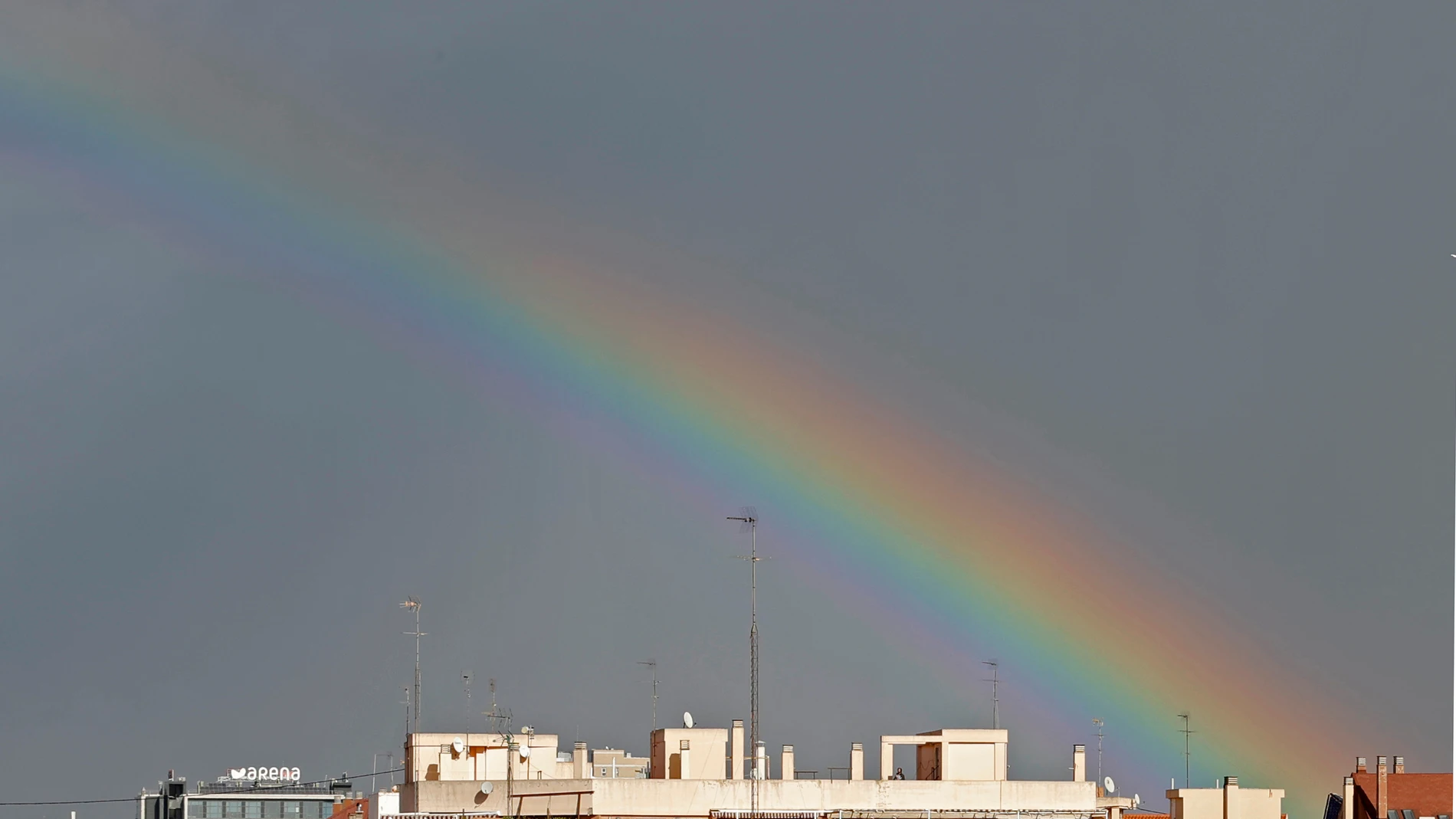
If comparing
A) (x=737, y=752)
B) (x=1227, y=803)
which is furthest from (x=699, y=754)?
(x=1227, y=803)

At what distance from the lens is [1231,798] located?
2426 inches

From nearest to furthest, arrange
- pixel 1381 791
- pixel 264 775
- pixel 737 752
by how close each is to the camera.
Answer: pixel 1381 791 → pixel 737 752 → pixel 264 775

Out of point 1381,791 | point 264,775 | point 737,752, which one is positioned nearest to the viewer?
point 1381,791

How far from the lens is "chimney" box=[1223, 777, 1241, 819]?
61.2 metres

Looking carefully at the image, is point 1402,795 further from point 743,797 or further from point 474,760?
point 474,760

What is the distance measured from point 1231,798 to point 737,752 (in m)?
14.8

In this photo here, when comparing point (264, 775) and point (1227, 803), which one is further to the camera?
point (264, 775)

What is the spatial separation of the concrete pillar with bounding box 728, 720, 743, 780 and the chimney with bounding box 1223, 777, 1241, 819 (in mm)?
14452

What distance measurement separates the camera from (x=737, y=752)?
64.2m

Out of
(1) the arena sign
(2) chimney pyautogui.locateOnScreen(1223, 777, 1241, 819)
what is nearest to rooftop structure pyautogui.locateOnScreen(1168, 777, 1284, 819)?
(2) chimney pyautogui.locateOnScreen(1223, 777, 1241, 819)

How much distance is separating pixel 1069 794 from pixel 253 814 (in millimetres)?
68237

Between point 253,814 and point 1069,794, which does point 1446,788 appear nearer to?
point 1069,794

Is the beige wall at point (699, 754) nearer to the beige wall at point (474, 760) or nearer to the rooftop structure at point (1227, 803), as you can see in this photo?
the beige wall at point (474, 760)

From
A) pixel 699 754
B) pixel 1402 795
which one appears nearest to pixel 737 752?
pixel 699 754
